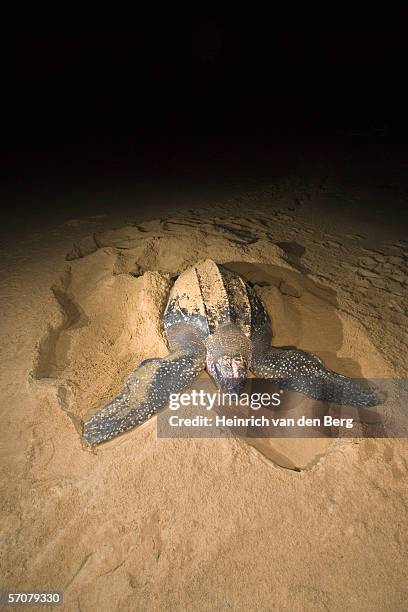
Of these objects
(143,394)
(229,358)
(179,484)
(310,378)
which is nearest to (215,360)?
(229,358)

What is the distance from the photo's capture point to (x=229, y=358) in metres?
2.08

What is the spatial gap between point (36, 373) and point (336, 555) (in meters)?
1.97

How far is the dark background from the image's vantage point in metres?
9.03

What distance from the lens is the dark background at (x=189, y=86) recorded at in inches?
356

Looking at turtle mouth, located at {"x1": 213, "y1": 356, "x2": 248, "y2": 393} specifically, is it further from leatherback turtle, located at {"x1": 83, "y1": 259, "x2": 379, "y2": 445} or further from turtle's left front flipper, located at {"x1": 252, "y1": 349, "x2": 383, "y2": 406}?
turtle's left front flipper, located at {"x1": 252, "y1": 349, "x2": 383, "y2": 406}

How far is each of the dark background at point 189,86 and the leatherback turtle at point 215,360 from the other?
232 inches

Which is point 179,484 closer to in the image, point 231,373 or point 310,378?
point 231,373

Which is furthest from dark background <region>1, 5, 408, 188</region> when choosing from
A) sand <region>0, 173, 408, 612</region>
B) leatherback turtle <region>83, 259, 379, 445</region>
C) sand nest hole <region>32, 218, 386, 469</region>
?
leatherback turtle <region>83, 259, 379, 445</region>

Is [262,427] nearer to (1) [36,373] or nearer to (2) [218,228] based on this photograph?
(1) [36,373]

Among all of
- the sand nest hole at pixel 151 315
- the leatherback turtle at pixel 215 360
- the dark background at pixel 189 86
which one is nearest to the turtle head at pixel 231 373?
the leatherback turtle at pixel 215 360

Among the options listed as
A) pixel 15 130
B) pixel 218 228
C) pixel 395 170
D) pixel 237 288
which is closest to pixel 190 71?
pixel 15 130

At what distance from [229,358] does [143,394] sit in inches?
21.4

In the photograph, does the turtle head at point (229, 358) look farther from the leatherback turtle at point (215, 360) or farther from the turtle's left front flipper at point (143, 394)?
the turtle's left front flipper at point (143, 394)

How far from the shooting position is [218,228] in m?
4.11
